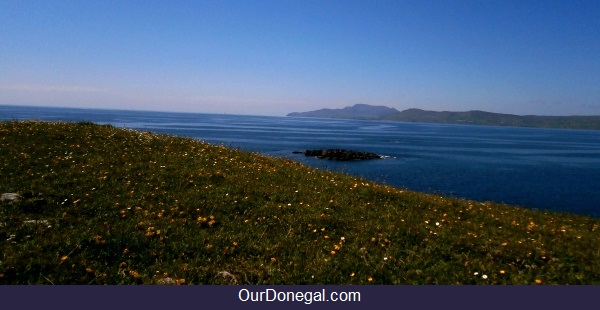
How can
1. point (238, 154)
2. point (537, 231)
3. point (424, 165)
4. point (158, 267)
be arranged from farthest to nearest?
point (424, 165)
point (238, 154)
point (537, 231)
point (158, 267)

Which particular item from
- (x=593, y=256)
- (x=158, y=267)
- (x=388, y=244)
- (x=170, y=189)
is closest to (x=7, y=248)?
(x=158, y=267)

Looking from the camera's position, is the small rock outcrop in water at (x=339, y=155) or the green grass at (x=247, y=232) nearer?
the green grass at (x=247, y=232)

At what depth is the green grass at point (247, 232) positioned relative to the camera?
7.54 m

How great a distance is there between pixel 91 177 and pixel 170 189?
3.30 metres

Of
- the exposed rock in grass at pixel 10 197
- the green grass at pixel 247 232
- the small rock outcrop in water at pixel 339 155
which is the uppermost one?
the exposed rock in grass at pixel 10 197

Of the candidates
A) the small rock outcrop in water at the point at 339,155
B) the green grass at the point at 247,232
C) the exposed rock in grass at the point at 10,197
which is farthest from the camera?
the small rock outcrop in water at the point at 339,155

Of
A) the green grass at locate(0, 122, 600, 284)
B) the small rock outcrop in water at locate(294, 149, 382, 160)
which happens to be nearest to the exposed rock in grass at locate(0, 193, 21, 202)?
the green grass at locate(0, 122, 600, 284)

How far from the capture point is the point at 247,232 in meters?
9.89

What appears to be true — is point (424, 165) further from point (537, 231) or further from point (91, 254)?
point (91, 254)

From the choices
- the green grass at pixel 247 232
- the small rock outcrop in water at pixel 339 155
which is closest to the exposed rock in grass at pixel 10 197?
the green grass at pixel 247 232

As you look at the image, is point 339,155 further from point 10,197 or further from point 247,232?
point 10,197

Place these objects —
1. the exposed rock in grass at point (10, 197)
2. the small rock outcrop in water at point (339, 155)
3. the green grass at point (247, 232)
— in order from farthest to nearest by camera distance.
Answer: the small rock outcrop in water at point (339, 155) → the exposed rock in grass at point (10, 197) → the green grass at point (247, 232)

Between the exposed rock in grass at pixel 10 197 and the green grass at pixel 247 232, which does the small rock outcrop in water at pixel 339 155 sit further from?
the exposed rock in grass at pixel 10 197

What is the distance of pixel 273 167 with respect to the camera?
18.2 m
